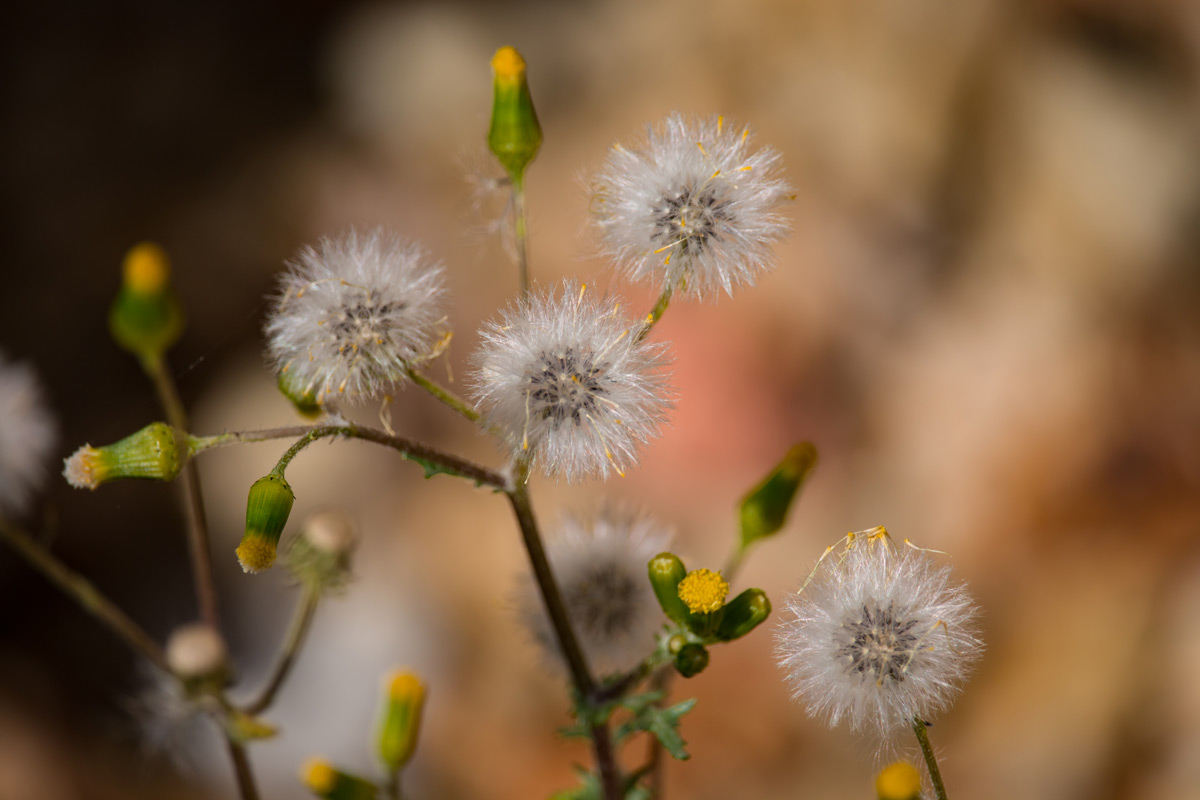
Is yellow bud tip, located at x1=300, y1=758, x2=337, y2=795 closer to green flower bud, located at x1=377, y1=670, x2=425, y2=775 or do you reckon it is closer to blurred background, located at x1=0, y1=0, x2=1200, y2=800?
green flower bud, located at x1=377, y1=670, x2=425, y2=775

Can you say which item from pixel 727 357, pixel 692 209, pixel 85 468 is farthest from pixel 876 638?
pixel 727 357

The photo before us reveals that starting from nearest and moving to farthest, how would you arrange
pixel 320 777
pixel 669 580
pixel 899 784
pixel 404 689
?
pixel 899 784
pixel 669 580
pixel 320 777
pixel 404 689

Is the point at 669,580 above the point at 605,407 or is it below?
below

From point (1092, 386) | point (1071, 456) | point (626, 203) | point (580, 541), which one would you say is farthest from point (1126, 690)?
point (626, 203)

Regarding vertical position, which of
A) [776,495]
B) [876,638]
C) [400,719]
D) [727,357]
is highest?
[727,357]

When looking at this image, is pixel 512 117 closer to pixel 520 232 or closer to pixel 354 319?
pixel 520 232

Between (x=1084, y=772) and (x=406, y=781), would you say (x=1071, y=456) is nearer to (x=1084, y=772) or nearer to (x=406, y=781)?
(x=1084, y=772)

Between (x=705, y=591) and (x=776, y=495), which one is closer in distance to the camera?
(x=705, y=591)
